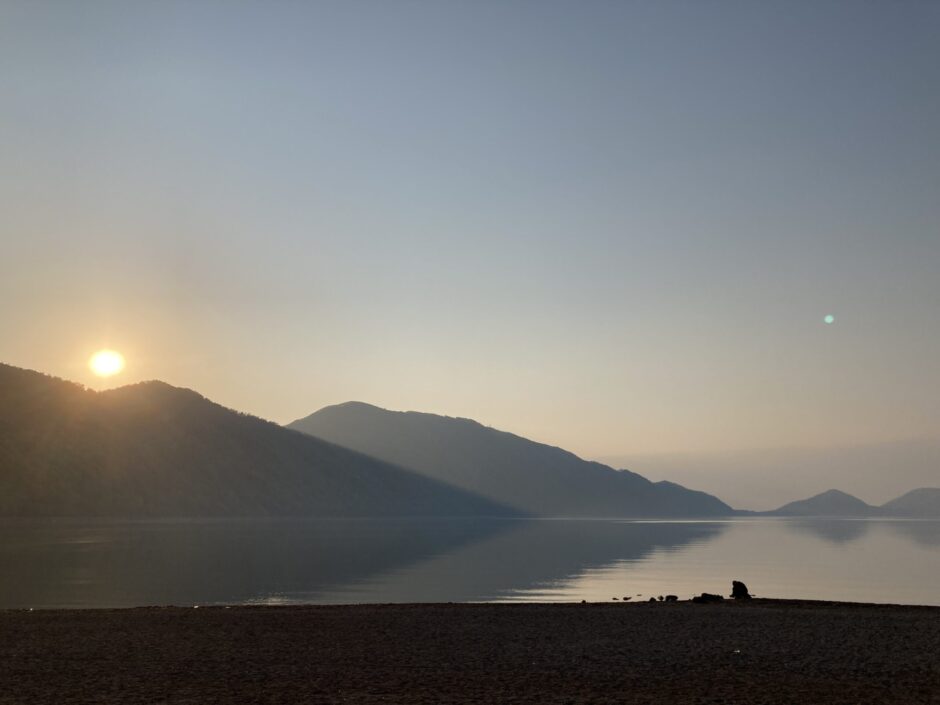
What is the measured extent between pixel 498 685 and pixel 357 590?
33.3 meters

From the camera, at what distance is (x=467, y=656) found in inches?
822

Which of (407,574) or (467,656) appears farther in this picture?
(407,574)

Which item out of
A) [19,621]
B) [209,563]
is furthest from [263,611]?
[209,563]

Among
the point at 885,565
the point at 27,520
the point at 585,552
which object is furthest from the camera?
→ the point at 27,520

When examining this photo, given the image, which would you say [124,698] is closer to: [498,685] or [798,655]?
[498,685]

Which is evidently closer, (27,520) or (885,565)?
(885,565)

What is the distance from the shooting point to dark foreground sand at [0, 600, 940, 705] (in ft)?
54.2

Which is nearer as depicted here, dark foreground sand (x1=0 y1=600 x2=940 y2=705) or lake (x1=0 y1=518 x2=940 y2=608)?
dark foreground sand (x1=0 y1=600 x2=940 y2=705)

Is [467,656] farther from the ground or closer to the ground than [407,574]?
closer to the ground

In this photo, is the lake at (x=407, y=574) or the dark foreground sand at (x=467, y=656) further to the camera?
the lake at (x=407, y=574)

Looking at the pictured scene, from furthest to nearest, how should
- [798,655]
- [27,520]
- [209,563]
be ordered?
1. [27,520]
2. [209,563]
3. [798,655]

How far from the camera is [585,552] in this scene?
97.4 meters

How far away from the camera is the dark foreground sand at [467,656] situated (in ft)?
54.2

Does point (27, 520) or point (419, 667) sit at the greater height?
point (27, 520)
